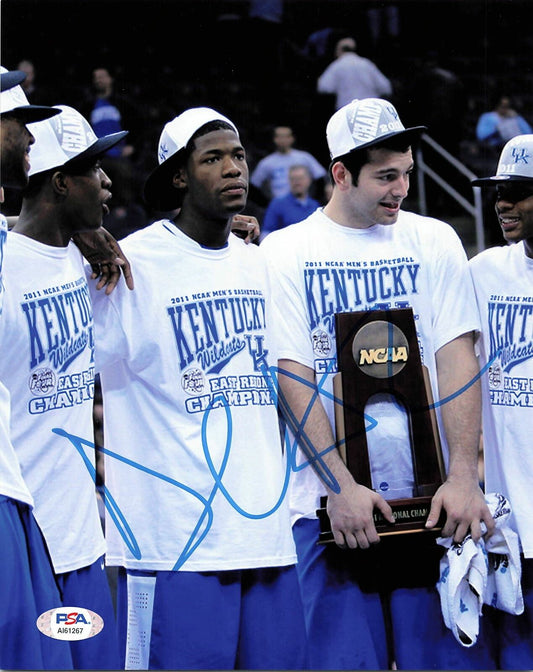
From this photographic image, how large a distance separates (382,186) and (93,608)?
1531 mm

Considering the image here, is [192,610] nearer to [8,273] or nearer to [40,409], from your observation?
[40,409]

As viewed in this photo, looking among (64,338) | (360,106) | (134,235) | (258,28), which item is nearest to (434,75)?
(258,28)

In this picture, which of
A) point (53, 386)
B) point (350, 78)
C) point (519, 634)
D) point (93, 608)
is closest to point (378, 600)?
point (519, 634)

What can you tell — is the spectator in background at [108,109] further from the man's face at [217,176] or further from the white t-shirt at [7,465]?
the white t-shirt at [7,465]

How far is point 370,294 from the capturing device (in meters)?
3.89

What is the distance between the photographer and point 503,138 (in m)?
7.14

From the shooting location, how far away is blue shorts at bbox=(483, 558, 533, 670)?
393 centimetres

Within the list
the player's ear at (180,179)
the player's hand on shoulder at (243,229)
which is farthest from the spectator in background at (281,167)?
the player's ear at (180,179)

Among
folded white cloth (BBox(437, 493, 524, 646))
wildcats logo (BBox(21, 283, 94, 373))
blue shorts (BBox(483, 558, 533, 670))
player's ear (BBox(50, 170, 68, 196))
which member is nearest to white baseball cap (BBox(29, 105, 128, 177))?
player's ear (BBox(50, 170, 68, 196))

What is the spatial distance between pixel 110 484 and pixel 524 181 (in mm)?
1592

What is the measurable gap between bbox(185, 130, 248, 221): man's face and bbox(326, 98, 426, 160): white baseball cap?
381 millimetres

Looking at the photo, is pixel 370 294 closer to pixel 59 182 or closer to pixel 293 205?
pixel 59 182

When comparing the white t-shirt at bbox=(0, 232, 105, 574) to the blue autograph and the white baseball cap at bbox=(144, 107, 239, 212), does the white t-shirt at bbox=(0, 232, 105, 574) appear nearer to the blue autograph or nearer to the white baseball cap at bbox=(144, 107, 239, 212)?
the blue autograph

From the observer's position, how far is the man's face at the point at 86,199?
11.9 feet
